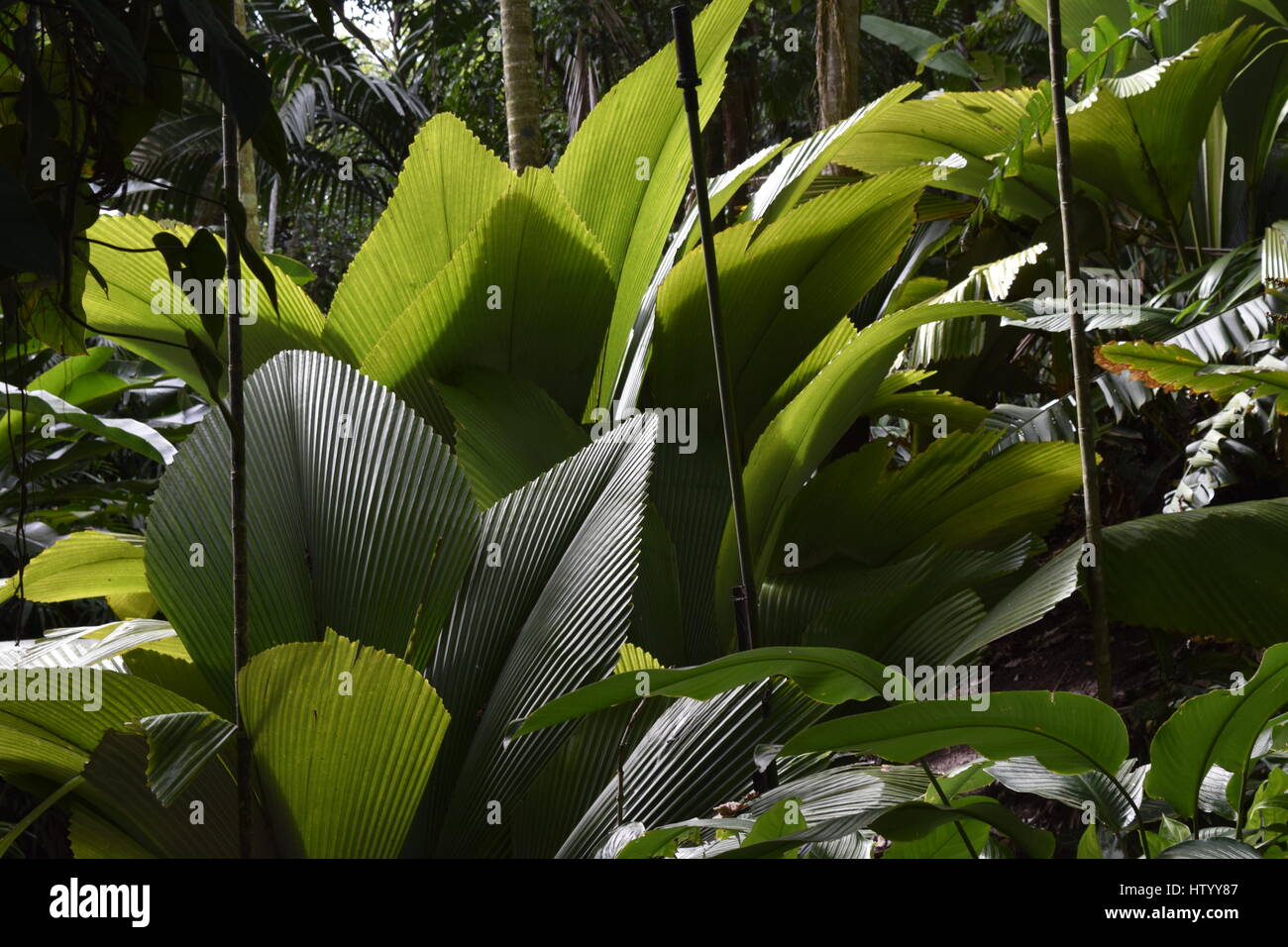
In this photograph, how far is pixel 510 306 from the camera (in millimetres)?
2002

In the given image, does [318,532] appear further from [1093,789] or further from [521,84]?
[521,84]

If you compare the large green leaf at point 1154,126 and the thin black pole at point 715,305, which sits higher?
the large green leaf at point 1154,126

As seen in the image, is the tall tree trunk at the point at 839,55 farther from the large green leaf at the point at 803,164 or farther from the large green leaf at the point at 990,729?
the large green leaf at the point at 990,729

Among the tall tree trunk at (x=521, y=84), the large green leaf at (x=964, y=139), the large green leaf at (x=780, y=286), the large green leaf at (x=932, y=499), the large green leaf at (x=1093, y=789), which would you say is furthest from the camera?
the tall tree trunk at (x=521, y=84)

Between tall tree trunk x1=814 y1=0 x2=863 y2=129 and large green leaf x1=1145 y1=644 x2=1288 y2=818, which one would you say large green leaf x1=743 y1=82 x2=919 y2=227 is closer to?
tall tree trunk x1=814 y1=0 x2=863 y2=129

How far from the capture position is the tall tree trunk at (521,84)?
2.95 m

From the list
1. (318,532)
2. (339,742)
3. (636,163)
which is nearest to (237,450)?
(339,742)

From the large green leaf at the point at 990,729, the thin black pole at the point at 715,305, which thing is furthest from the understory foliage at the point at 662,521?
the thin black pole at the point at 715,305

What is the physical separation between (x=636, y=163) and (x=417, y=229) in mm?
483

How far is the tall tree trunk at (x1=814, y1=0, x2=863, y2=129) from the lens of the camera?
Result: 345 cm

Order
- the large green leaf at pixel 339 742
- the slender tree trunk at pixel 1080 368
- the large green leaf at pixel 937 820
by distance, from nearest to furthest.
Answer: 1. the large green leaf at pixel 937 820
2. the large green leaf at pixel 339 742
3. the slender tree trunk at pixel 1080 368

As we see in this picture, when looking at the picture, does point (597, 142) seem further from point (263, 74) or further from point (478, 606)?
point (263, 74)

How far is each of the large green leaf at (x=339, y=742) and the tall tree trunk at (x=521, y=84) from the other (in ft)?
6.93
